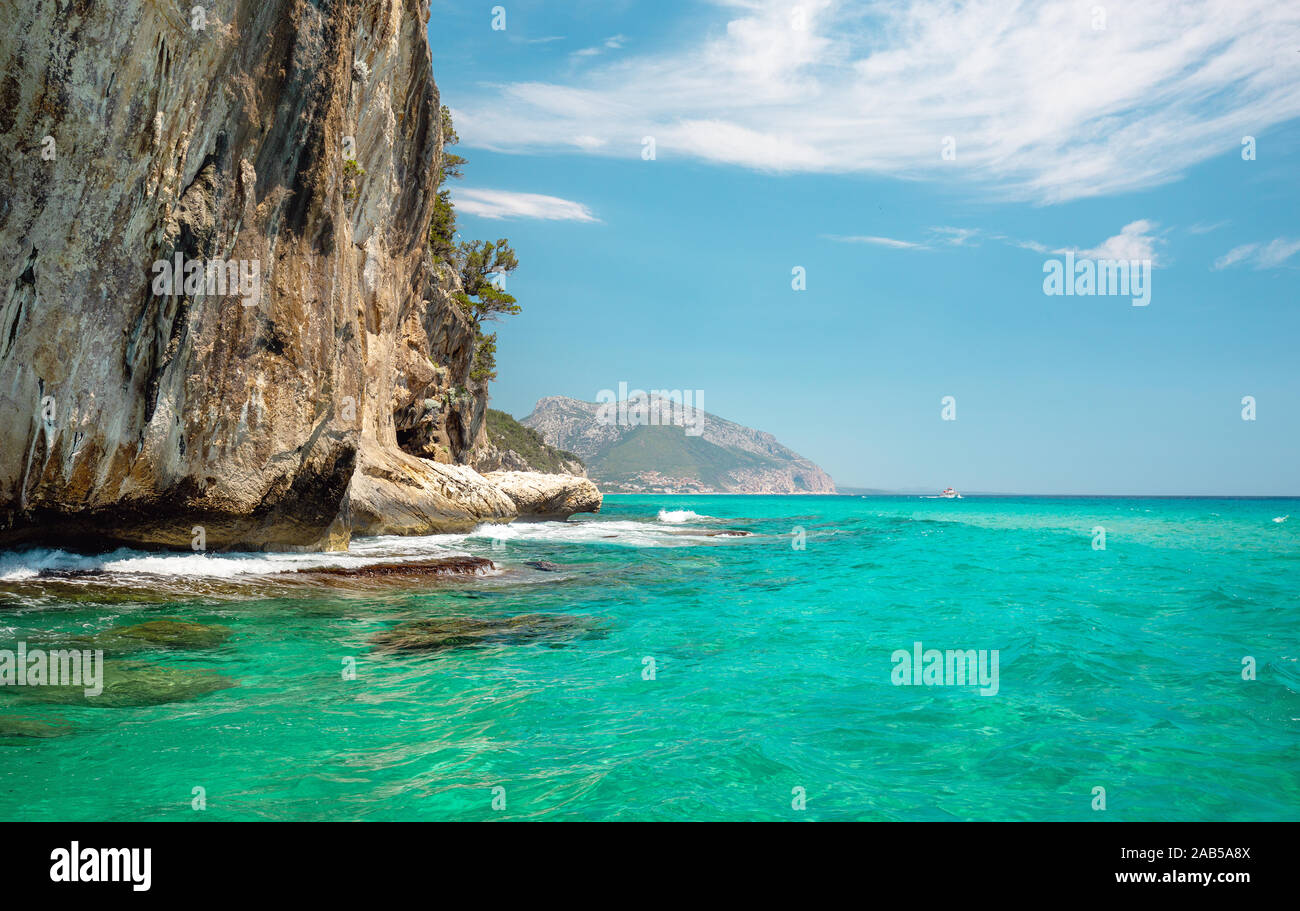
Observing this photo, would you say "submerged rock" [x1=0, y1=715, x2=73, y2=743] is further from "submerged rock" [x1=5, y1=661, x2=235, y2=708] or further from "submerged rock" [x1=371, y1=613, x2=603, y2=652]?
"submerged rock" [x1=371, y1=613, x2=603, y2=652]

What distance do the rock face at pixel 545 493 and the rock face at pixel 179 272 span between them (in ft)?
62.3

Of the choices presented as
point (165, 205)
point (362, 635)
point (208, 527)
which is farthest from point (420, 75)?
point (362, 635)

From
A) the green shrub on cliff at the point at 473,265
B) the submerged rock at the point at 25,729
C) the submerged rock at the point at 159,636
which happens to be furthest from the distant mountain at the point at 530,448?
the submerged rock at the point at 25,729

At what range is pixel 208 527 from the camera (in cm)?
1593

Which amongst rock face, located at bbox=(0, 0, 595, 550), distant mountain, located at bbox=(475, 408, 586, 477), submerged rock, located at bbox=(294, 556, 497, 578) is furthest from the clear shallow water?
distant mountain, located at bbox=(475, 408, 586, 477)

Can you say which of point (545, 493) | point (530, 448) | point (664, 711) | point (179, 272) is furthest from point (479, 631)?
point (530, 448)

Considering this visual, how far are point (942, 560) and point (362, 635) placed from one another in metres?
20.8

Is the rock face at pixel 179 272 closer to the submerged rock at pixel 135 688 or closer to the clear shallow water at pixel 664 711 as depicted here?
the clear shallow water at pixel 664 711

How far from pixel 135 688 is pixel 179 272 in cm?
920

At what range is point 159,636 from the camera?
9570 millimetres

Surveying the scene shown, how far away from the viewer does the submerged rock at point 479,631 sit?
10.3 meters

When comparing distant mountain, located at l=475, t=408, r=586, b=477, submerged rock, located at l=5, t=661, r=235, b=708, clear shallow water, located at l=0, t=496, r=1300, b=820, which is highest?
distant mountain, located at l=475, t=408, r=586, b=477

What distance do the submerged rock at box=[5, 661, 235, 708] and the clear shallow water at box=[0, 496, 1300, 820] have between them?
26cm

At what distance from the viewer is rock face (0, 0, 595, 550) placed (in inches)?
452
